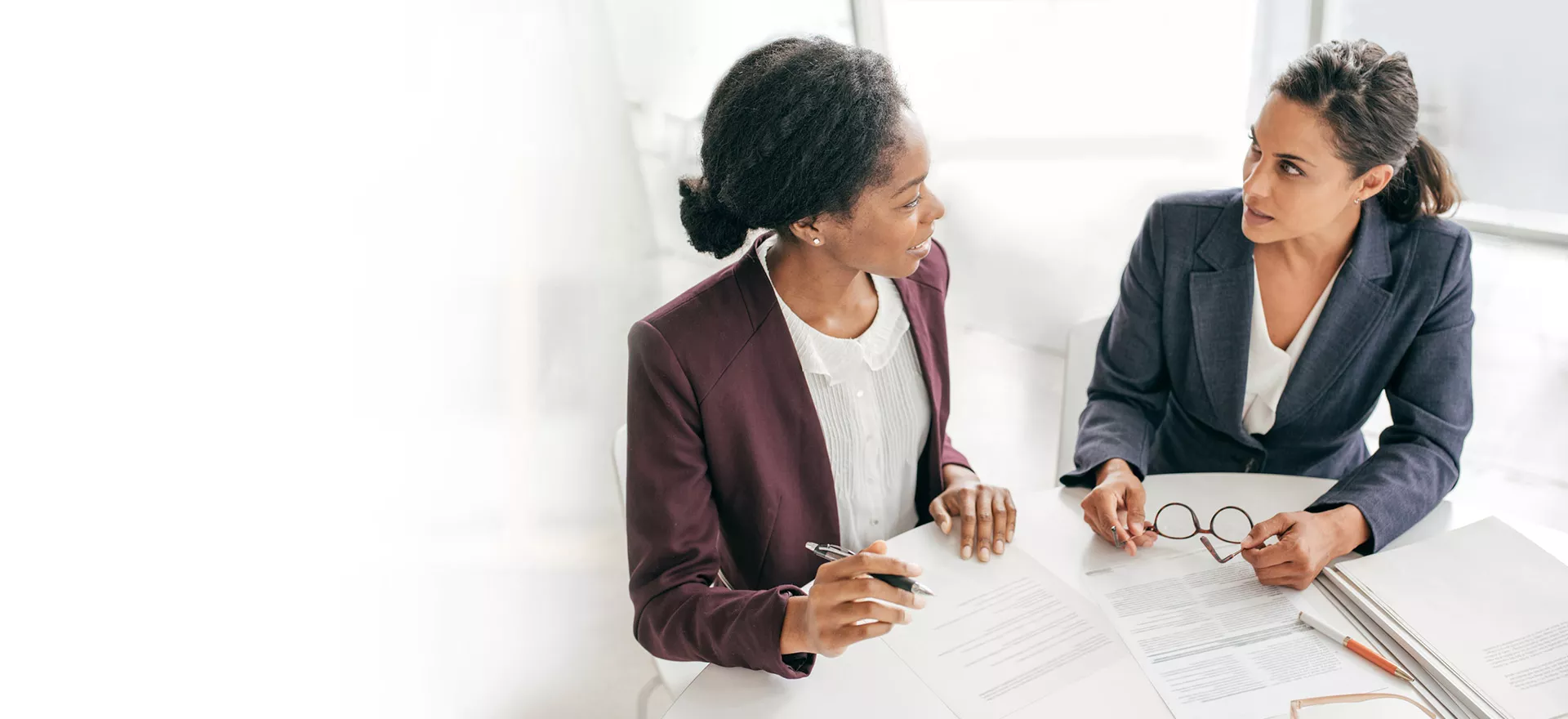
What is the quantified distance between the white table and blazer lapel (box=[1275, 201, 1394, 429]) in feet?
0.87

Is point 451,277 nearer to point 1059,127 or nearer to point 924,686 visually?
point 924,686

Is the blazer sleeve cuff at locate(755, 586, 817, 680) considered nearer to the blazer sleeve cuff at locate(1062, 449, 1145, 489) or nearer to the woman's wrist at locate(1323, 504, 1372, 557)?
the blazer sleeve cuff at locate(1062, 449, 1145, 489)

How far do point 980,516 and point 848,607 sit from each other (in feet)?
1.13

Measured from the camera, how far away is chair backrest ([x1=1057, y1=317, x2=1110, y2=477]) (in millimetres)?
1951

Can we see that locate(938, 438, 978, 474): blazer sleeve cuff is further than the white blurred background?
Yes

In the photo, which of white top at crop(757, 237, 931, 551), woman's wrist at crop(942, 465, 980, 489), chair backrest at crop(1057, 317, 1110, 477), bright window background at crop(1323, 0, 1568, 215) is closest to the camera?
white top at crop(757, 237, 931, 551)

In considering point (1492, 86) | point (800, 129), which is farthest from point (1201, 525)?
point (1492, 86)

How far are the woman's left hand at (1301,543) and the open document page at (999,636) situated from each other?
23cm

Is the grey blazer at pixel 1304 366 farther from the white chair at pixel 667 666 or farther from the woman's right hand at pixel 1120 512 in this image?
the white chair at pixel 667 666

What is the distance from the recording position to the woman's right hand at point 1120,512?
1.23 m

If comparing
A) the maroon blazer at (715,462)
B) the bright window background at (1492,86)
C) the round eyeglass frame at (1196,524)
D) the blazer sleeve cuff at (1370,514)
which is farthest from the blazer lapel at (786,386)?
the bright window background at (1492,86)

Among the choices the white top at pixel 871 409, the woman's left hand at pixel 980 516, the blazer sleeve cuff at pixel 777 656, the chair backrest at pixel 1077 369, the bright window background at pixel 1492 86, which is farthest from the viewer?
the chair backrest at pixel 1077 369

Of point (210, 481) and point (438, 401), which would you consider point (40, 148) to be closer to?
point (210, 481)

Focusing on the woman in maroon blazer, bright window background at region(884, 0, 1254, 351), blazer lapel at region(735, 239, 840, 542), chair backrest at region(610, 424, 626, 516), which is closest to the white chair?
chair backrest at region(610, 424, 626, 516)
